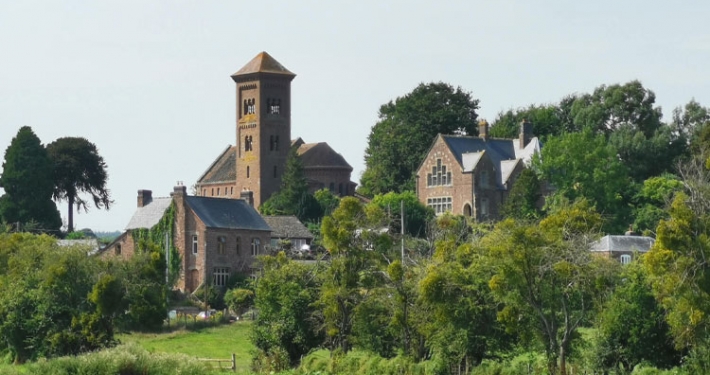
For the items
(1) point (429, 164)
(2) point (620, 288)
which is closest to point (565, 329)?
(2) point (620, 288)

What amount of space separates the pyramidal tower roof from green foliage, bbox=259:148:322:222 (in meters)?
11.7

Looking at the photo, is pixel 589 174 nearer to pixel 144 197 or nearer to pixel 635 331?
pixel 144 197

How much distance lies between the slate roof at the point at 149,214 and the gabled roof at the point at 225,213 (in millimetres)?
2018

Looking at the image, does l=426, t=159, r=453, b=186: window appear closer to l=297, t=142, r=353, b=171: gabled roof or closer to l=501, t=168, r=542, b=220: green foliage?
l=501, t=168, r=542, b=220: green foliage

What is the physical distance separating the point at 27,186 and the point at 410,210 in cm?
2644

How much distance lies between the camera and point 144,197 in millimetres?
98562

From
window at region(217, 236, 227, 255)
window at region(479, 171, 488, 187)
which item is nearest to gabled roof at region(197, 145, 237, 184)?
window at region(479, 171, 488, 187)

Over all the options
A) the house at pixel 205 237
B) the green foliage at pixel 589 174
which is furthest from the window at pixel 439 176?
the house at pixel 205 237

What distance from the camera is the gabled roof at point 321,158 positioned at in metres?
129

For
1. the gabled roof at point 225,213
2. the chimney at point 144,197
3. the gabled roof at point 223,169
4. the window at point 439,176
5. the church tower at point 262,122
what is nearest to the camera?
the gabled roof at point 225,213

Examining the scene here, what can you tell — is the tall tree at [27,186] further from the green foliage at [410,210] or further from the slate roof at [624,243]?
the slate roof at [624,243]

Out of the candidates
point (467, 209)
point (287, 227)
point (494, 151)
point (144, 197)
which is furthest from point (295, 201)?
point (144, 197)

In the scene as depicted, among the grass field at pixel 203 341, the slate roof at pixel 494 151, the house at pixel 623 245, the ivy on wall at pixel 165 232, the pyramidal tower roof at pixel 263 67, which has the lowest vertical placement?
the grass field at pixel 203 341

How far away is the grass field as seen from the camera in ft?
230
